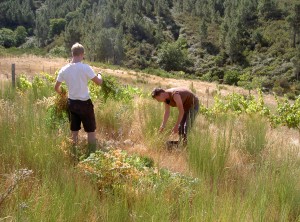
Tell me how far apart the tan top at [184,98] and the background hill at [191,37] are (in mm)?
47583

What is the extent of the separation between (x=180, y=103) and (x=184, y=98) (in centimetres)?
26

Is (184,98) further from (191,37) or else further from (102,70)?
(191,37)

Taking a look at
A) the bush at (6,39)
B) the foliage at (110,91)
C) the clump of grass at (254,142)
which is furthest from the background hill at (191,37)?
the clump of grass at (254,142)


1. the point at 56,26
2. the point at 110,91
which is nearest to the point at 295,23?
the point at 56,26

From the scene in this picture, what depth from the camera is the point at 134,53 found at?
7625cm

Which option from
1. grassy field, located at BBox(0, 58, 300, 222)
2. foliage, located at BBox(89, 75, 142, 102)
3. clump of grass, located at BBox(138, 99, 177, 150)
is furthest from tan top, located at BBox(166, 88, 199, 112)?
foliage, located at BBox(89, 75, 142, 102)

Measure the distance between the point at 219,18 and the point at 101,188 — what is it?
85411 mm

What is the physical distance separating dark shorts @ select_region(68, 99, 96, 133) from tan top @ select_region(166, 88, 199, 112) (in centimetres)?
131

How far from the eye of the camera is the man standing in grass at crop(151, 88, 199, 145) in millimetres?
5641

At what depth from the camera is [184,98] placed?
19.3ft

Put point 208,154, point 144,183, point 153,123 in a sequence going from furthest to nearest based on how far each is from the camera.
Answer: point 153,123
point 208,154
point 144,183

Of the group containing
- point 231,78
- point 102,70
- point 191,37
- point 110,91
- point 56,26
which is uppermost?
point 56,26

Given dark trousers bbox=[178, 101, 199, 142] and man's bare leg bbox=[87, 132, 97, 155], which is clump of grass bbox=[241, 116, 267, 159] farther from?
man's bare leg bbox=[87, 132, 97, 155]

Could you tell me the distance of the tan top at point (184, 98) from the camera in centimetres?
583
